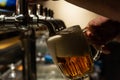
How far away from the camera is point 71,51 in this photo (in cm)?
55

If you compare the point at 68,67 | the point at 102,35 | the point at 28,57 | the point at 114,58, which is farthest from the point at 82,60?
the point at 114,58

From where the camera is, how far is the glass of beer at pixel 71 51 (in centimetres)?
55

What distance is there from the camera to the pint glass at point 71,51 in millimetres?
550

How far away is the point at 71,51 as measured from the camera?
551 mm

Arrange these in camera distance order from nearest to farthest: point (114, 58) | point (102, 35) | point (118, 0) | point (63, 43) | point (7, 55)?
point (118, 0), point (63, 43), point (102, 35), point (7, 55), point (114, 58)

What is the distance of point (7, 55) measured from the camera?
7.36 feet

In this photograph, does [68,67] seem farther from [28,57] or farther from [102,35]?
[28,57]

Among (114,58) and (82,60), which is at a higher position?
(82,60)

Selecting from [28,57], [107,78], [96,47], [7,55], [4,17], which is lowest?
[107,78]

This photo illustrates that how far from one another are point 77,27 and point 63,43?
2.6 inches

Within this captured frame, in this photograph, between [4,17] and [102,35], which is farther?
[102,35]

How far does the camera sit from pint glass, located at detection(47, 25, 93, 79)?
550 millimetres

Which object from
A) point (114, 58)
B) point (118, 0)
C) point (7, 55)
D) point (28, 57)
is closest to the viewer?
point (118, 0)

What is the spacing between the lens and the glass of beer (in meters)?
0.55
